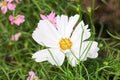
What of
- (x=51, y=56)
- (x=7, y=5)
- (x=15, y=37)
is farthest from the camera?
(x=15, y=37)

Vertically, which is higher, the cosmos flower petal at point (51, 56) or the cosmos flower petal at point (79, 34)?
the cosmos flower petal at point (79, 34)

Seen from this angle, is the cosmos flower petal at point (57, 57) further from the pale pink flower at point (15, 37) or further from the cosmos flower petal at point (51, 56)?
the pale pink flower at point (15, 37)

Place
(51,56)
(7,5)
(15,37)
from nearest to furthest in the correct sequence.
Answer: (51,56) < (7,5) < (15,37)

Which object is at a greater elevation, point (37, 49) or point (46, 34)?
point (46, 34)

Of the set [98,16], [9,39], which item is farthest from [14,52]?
[98,16]

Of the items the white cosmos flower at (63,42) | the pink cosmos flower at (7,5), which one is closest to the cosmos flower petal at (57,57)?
the white cosmos flower at (63,42)

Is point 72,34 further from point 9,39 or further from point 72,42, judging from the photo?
point 9,39

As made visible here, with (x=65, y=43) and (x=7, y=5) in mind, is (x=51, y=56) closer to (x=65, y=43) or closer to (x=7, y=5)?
(x=65, y=43)

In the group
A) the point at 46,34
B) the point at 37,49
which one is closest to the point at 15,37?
the point at 37,49
